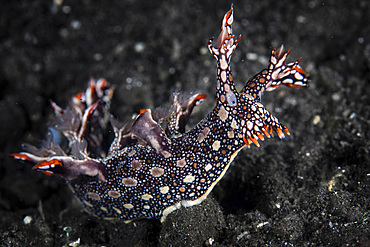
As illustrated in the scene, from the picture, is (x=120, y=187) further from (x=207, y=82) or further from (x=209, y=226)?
(x=207, y=82)

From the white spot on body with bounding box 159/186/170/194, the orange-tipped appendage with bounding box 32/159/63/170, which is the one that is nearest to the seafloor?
the white spot on body with bounding box 159/186/170/194

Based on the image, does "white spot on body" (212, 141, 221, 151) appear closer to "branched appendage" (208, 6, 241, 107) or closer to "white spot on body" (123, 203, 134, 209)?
"branched appendage" (208, 6, 241, 107)

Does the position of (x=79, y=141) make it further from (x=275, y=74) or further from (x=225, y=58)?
(x=275, y=74)

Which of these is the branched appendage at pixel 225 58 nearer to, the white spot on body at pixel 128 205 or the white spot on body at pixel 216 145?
the white spot on body at pixel 216 145

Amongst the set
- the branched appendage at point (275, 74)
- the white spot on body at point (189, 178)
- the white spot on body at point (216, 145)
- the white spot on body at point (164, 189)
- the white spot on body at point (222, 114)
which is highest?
the branched appendage at point (275, 74)

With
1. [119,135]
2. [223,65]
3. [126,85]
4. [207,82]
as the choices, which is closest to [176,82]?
[207,82]

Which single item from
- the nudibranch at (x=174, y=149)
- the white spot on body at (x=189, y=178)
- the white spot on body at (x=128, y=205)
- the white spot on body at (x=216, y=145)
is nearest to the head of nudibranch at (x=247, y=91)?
the nudibranch at (x=174, y=149)
